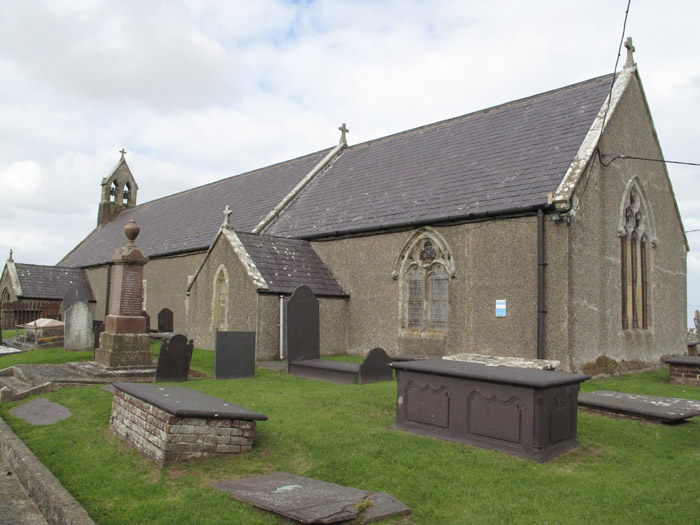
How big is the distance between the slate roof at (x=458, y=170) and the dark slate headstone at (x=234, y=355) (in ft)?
18.9

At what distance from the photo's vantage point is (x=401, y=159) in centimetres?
2041

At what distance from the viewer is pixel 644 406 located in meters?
8.91

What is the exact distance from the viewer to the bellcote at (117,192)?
39250 mm

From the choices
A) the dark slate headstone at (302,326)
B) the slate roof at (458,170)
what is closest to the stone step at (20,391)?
the dark slate headstone at (302,326)

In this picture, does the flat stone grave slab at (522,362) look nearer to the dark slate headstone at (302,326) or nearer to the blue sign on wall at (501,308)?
the blue sign on wall at (501,308)

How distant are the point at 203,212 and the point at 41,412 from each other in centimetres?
1894

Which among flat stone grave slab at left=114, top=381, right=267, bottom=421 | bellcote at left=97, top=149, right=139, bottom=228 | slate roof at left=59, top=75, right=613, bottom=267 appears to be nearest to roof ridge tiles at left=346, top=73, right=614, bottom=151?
slate roof at left=59, top=75, right=613, bottom=267

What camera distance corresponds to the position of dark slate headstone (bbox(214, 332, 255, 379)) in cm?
1252

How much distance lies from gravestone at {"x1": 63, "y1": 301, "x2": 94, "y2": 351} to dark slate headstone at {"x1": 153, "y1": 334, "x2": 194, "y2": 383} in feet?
22.1

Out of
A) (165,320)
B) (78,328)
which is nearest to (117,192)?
(165,320)

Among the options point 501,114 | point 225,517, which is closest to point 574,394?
point 225,517

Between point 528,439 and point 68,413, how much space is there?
705 cm

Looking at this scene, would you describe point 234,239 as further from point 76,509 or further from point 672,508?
point 672,508

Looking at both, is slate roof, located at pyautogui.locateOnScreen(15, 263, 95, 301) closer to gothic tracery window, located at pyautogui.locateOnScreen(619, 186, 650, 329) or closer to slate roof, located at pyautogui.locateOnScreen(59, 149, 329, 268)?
slate roof, located at pyautogui.locateOnScreen(59, 149, 329, 268)
